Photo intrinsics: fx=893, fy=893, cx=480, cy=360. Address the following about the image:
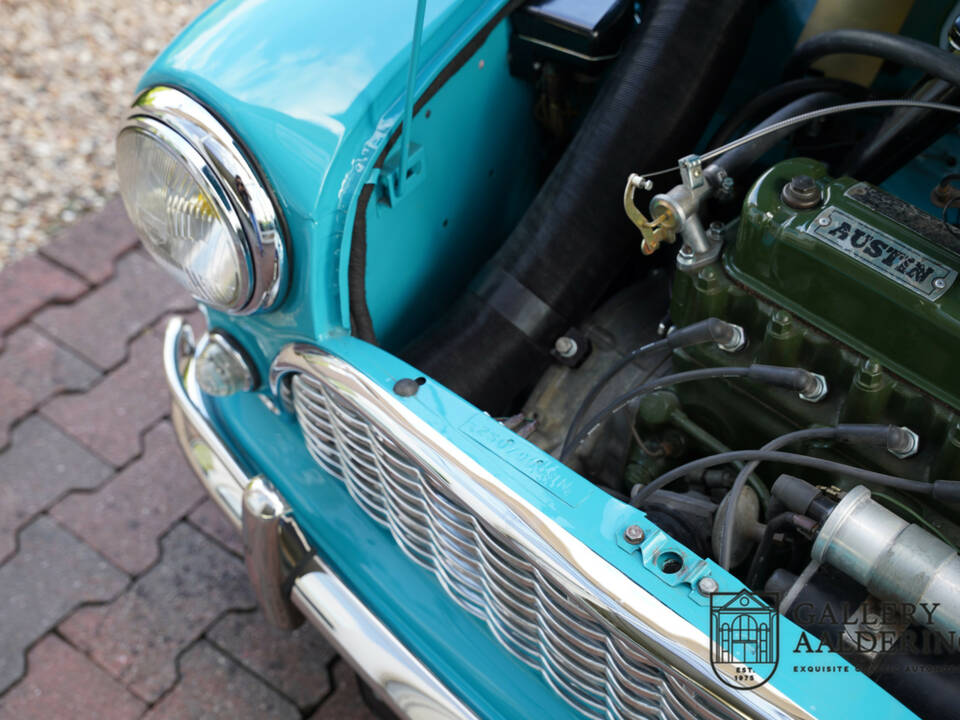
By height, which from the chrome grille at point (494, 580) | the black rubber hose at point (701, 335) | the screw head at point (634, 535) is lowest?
the chrome grille at point (494, 580)

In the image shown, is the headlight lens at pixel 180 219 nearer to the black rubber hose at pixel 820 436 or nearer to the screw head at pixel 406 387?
the screw head at pixel 406 387

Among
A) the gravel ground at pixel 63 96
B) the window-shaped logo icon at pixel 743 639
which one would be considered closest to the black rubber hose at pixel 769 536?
the window-shaped logo icon at pixel 743 639

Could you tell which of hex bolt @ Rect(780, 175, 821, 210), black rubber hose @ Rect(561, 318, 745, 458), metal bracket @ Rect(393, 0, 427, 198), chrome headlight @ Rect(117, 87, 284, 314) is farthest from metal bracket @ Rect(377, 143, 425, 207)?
hex bolt @ Rect(780, 175, 821, 210)

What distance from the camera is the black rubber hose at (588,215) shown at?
1.22 m

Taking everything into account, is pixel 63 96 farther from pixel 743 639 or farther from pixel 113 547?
pixel 743 639

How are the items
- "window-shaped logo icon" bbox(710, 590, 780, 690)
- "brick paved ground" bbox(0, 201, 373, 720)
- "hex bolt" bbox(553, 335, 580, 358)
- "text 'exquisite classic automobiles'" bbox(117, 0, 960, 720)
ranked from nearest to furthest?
"window-shaped logo icon" bbox(710, 590, 780, 690)
"text 'exquisite classic automobiles'" bbox(117, 0, 960, 720)
"hex bolt" bbox(553, 335, 580, 358)
"brick paved ground" bbox(0, 201, 373, 720)

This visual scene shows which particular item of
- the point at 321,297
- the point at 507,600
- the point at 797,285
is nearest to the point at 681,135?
the point at 797,285

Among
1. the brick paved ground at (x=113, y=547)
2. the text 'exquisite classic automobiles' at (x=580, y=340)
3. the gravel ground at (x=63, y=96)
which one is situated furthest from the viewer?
the gravel ground at (x=63, y=96)

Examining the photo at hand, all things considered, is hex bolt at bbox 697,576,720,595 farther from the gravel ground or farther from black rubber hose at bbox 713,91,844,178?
the gravel ground

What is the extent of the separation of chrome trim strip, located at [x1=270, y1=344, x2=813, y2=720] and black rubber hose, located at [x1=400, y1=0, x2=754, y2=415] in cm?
22

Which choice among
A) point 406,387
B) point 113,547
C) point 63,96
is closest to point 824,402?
point 406,387

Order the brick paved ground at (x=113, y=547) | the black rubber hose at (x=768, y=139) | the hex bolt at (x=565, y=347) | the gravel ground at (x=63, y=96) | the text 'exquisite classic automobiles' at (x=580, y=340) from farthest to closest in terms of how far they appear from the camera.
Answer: the gravel ground at (x=63, y=96), the brick paved ground at (x=113, y=547), the hex bolt at (x=565, y=347), the black rubber hose at (x=768, y=139), the text 'exquisite classic automobiles' at (x=580, y=340)

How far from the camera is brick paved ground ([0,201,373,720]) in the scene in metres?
1.67

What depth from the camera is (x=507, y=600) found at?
1.07m
